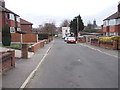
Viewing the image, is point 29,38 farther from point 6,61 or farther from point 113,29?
point 6,61

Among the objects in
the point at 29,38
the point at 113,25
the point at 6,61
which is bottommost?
the point at 6,61

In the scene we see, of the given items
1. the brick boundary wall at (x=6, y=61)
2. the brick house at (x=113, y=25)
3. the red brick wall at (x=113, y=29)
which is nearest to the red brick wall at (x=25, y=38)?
the brick house at (x=113, y=25)

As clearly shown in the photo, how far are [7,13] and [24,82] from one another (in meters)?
38.9

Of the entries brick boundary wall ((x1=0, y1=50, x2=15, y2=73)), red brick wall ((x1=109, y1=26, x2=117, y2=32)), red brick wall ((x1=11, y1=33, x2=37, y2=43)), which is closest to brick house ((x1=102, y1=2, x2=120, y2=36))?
red brick wall ((x1=109, y1=26, x2=117, y2=32))

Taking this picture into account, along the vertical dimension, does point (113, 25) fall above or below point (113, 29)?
above

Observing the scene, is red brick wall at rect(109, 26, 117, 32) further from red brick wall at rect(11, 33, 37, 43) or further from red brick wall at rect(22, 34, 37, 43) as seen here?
red brick wall at rect(22, 34, 37, 43)

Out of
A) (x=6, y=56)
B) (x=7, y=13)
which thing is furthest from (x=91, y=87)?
(x=7, y=13)

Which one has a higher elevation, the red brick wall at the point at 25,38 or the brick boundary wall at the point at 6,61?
the red brick wall at the point at 25,38

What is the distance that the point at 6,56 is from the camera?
1026cm

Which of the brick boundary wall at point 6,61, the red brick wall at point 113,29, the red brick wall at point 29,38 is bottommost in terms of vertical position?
the brick boundary wall at point 6,61

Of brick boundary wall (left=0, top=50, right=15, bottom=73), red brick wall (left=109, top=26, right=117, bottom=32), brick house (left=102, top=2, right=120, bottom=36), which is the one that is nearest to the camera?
brick boundary wall (left=0, top=50, right=15, bottom=73)

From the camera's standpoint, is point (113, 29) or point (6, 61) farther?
point (113, 29)

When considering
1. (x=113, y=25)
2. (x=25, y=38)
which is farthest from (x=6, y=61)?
(x=113, y=25)

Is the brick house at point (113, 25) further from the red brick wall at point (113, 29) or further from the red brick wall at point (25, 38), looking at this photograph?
the red brick wall at point (25, 38)
